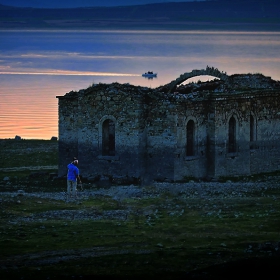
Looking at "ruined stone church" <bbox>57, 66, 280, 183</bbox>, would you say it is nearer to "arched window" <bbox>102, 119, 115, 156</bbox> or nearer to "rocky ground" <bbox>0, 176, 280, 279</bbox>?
"arched window" <bbox>102, 119, 115, 156</bbox>

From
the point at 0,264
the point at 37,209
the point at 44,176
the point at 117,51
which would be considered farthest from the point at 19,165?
the point at 117,51

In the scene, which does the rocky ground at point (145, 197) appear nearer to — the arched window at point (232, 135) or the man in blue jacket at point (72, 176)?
the man in blue jacket at point (72, 176)

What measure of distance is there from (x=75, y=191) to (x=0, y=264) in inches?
354

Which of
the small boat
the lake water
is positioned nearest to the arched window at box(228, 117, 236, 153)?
the lake water

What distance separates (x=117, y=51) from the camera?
15850 cm

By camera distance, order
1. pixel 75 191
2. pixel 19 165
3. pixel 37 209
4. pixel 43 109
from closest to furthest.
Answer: pixel 37 209, pixel 75 191, pixel 19 165, pixel 43 109

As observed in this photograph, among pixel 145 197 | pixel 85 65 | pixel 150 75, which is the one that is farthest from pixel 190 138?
pixel 85 65

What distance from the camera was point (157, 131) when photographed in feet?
129

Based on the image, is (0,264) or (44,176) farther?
(44,176)

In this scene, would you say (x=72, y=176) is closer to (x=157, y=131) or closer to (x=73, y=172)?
(x=73, y=172)

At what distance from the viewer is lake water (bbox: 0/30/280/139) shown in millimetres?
67812

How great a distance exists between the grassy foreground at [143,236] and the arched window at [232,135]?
4120 millimetres

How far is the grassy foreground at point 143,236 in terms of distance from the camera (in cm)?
2605

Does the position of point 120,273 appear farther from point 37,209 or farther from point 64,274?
point 37,209
